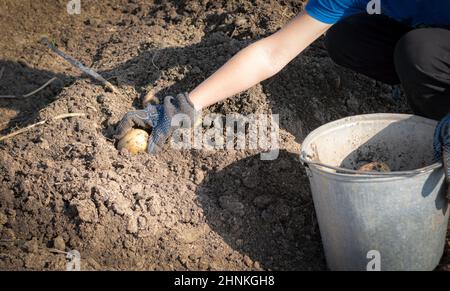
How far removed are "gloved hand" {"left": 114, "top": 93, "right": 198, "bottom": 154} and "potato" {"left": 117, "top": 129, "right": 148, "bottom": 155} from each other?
2cm

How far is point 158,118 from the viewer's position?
3061 millimetres

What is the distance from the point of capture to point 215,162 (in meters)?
3.04

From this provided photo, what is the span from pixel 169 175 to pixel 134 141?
0.80 ft

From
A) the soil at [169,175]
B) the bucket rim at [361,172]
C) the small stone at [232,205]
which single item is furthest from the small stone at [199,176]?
the bucket rim at [361,172]

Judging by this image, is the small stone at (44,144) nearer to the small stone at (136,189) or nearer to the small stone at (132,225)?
the small stone at (136,189)

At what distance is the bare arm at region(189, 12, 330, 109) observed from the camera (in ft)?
9.05

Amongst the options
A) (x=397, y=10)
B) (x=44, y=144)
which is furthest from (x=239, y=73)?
(x=44, y=144)

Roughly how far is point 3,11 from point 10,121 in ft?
4.43

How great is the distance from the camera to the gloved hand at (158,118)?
2.96 meters

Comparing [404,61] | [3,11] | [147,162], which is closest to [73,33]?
[3,11]

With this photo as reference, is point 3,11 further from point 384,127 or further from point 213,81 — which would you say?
Answer: point 384,127

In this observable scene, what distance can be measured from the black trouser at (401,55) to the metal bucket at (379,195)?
0.80 feet

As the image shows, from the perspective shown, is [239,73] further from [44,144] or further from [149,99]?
[44,144]

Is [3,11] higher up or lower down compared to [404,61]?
higher up
